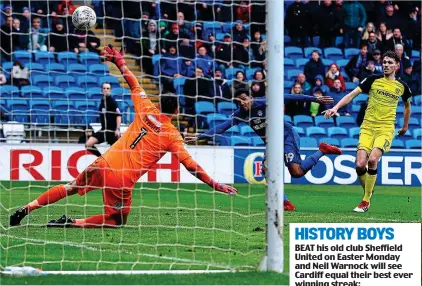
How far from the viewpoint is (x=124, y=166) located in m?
10.7

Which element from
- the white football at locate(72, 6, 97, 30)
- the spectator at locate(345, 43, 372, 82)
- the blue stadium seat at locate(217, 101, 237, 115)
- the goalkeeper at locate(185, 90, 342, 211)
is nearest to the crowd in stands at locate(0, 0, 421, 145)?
the spectator at locate(345, 43, 372, 82)

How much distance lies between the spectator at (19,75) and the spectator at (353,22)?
7.64 m

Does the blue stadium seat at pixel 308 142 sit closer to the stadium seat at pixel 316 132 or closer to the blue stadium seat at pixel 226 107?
the stadium seat at pixel 316 132

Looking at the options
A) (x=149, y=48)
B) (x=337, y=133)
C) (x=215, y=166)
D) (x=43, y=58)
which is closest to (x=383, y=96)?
(x=215, y=166)

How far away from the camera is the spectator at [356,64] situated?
21.9 meters

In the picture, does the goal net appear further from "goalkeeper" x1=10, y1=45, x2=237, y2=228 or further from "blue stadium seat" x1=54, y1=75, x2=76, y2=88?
"goalkeeper" x1=10, y1=45, x2=237, y2=228

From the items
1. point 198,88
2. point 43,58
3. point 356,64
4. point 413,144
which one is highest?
point 43,58

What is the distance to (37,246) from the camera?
9242mm

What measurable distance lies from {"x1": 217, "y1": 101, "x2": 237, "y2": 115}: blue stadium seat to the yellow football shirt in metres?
5.58

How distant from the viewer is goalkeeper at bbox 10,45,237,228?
1059cm

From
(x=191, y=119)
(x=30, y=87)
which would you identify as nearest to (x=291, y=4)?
(x=191, y=119)

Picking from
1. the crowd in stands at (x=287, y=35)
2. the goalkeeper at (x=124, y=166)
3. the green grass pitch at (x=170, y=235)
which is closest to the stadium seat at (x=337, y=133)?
the crowd in stands at (x=287, y=35)

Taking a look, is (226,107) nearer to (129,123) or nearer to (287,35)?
(129,123)

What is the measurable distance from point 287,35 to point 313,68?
62.4 inches
